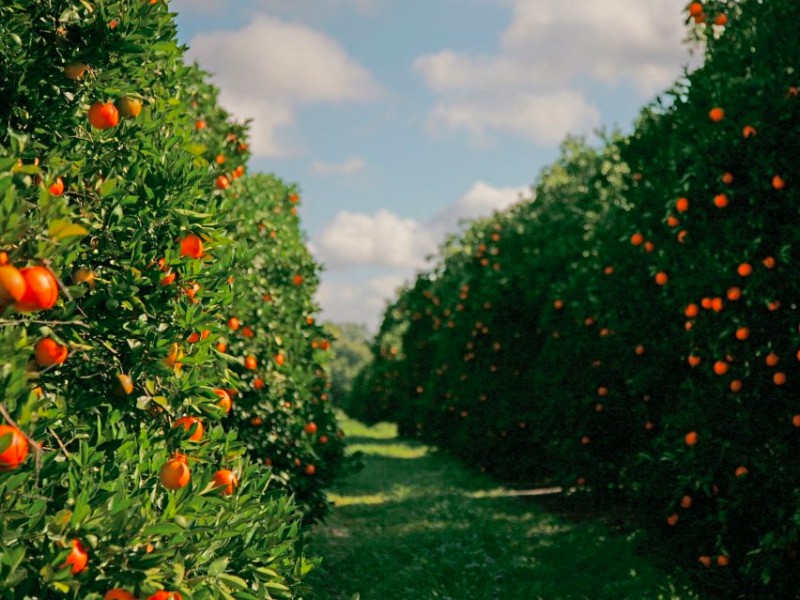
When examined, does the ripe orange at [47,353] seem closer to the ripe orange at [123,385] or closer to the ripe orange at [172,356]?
the ripe orange at [123,385]

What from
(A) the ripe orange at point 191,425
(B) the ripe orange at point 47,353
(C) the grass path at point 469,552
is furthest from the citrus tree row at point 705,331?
(B) the ripe orange at point 47,353

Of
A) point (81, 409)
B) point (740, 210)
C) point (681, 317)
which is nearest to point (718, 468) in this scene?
point (681, 317)

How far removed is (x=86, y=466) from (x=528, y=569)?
277 inches

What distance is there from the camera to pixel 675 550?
7324 millimetres

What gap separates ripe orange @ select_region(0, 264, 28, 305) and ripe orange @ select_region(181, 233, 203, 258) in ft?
3.57

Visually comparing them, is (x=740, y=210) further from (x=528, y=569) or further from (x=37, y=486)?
(x=37, y=486)

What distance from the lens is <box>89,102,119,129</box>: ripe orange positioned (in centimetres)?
330

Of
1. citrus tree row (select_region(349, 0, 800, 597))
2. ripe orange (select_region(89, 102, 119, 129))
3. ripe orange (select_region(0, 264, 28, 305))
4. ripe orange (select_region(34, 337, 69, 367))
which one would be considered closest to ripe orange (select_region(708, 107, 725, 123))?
citrus tree row (select_region(349, 0, 800, 597))

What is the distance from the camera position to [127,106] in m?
3.47

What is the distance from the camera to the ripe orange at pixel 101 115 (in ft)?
10.8

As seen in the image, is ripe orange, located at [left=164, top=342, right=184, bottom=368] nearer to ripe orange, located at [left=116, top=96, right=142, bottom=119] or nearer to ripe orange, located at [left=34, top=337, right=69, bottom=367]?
ripe orange, located at [left=34, top=337, right=69, bottom=367]

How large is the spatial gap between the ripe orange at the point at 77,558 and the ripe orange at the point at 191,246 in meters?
1.42

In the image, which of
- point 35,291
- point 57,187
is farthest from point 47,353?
point 57,187

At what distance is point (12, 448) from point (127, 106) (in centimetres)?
180
